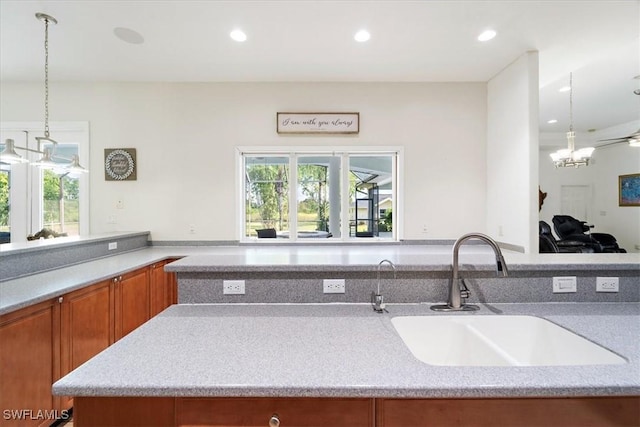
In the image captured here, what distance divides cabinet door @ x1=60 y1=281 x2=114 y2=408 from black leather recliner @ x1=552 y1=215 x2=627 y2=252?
7.06 metres

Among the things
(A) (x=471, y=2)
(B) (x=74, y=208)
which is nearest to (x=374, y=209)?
(A) (x=471, y=2)

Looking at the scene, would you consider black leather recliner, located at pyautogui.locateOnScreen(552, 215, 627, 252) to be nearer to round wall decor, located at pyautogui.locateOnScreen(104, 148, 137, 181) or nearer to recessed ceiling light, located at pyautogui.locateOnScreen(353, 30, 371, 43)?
recessed ceiling light, located at pyautogui.locateOnScreen(353, 30, 371, 43)

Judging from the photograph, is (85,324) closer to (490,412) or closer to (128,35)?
(490,412)

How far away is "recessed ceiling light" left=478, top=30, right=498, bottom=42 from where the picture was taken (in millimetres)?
2628

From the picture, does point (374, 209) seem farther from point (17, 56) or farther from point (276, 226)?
point (17, 56)

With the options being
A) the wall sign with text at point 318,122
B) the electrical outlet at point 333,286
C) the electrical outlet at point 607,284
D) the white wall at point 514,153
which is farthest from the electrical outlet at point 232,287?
the white wall at point 514,153

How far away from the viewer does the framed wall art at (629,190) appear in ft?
20.0

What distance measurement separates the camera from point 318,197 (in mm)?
3822

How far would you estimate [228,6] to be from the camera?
2283mm

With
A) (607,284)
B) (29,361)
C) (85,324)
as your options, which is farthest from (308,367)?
(85,324)

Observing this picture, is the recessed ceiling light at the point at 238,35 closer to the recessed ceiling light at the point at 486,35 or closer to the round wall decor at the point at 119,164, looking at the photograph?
the round wall decor at the point at 119,164

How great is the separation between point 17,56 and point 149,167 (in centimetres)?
158

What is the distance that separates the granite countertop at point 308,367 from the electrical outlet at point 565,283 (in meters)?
0.21

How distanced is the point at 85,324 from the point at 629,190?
9.53 metres
